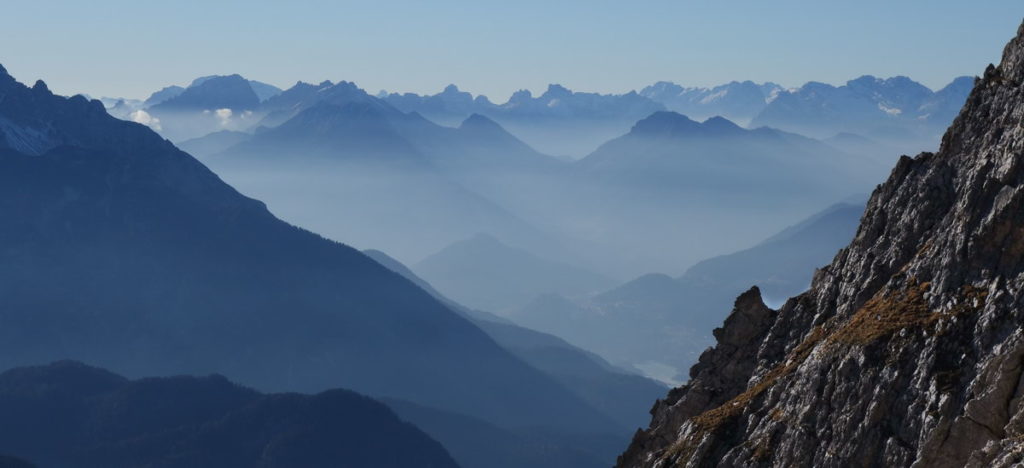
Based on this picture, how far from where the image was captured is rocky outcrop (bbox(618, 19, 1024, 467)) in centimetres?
4006

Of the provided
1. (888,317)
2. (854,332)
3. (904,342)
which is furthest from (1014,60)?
(904,342)

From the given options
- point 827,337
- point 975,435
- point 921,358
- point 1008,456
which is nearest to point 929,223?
point 827,337

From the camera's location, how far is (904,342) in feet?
144

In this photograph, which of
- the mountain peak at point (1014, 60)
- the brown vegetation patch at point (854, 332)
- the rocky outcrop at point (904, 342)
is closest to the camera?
the rocky outcrop at point (904, 342)

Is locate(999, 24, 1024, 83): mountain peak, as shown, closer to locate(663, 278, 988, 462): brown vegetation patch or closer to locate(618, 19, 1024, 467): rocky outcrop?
locate(618, 19, 1024, 467): rocky outcrop

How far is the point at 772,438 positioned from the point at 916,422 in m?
7.19

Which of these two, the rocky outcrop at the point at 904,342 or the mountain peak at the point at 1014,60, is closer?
the rocky outcrop at the point at 904,342

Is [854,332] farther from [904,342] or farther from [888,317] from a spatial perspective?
[904,342]

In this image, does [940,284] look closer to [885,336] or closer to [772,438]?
[885,336]

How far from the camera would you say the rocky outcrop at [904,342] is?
131ft

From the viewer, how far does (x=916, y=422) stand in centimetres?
4162

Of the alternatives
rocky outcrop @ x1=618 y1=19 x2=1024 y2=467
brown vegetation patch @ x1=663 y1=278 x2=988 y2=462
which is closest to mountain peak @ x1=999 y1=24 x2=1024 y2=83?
rocky outcrop @ x1=618 y1=19 x2=1024 y2=467

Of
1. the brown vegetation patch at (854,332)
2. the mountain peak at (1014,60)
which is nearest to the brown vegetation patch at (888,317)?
the brown vegetation patch at (854,332)

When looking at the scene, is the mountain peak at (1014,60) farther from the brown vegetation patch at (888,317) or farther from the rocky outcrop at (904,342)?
the brown vegetation patch at (888,317)
